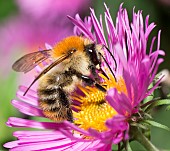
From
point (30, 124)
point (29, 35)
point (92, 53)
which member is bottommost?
point (30, 124)

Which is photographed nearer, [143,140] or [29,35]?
[143,140]

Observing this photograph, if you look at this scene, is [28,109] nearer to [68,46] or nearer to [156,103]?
[68,46]

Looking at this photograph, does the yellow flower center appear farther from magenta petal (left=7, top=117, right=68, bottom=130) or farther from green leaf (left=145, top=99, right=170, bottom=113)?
green leaf (left=145, top=99, right=170, bottom=113)

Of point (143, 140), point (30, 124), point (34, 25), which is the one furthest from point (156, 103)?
point (34, 25)

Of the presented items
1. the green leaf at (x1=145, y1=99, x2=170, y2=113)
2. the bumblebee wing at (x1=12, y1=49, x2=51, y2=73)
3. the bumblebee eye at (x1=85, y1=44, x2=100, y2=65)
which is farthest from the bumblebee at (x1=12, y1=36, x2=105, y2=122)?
the green leaf at (x1=145, y1=99, x2=170, y2=113)

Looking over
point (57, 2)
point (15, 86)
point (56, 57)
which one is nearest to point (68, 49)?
point (56, 57)

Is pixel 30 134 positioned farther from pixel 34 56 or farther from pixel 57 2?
pixel 57 2
